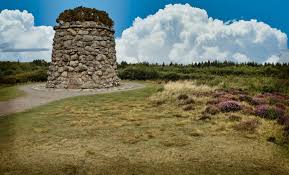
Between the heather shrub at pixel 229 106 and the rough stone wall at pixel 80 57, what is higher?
the rough stone wall at pixel 80 57

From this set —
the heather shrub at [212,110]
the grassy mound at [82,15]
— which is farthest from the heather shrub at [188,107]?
the grassy mound at [82,15]

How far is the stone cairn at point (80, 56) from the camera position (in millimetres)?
26391

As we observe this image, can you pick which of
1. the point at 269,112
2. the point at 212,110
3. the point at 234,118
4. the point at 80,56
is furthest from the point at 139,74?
the point at 234,118

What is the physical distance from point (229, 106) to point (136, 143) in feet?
22.5

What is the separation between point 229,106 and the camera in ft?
53.1

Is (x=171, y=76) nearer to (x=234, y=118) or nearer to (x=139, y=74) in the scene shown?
(x=139, y=74)

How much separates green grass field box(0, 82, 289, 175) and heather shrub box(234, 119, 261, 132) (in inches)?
4.4

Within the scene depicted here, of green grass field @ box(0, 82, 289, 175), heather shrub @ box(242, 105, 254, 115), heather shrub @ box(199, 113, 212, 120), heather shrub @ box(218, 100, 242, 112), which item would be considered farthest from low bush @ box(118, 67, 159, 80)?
heather shrub @ box(199, 113, 212, 120)

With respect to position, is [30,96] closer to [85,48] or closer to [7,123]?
[85,48]

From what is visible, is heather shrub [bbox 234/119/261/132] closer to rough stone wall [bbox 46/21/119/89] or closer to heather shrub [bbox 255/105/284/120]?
heather shrub [bbox 255/105/284/120]

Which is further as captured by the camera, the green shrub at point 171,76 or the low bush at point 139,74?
the low bush at point 139,74

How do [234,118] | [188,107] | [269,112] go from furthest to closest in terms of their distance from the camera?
[188,107]
[269,112]
[234,118]

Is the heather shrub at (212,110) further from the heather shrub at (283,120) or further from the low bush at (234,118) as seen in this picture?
the heather shrub at (283,120)

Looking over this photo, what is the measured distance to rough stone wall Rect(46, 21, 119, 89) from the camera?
2639 cm
